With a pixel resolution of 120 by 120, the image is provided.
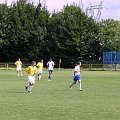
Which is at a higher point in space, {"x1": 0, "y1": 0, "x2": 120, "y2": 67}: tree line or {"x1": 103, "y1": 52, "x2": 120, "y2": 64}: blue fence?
{"x1": 0, "y1": 0, "x2": 120, "y2": 67}: tree line

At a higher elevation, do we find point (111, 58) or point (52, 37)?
point (52, 37)

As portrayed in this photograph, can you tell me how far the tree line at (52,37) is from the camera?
269 ft

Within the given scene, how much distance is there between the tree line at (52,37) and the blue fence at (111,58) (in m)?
5.00

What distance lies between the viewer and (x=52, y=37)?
83.6 m

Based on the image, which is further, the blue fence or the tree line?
the tree line

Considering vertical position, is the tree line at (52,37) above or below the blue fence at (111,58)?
above

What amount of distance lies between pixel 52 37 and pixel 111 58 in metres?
12.7

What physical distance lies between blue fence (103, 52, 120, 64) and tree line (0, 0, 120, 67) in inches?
197

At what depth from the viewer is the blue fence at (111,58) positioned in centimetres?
7591

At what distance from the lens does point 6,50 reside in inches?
3356

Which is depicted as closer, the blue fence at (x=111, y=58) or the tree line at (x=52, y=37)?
the blue fence at (x=111, y=58)

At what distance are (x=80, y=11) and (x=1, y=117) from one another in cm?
7415

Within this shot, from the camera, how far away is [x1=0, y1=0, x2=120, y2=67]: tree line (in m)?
82.1

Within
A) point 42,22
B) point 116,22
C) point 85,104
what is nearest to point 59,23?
point 42,22
